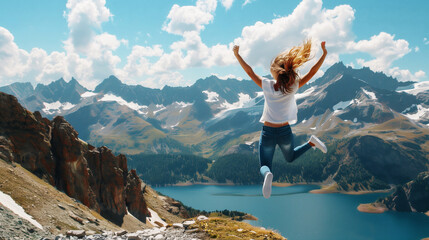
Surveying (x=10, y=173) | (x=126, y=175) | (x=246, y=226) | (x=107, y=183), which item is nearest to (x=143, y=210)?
(x=126, y=175)

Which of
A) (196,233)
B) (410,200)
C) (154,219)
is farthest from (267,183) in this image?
(410,200)

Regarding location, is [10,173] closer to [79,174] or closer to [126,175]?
[79,174]

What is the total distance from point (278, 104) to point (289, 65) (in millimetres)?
1008

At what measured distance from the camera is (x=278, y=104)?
25.4 feet

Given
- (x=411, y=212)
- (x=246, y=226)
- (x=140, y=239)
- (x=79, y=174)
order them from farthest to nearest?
1. (x=411, y=212)
2. (x=79, y=174)
3. (x=246, y=226)
4. (x=140, y=239)

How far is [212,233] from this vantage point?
38.4ft

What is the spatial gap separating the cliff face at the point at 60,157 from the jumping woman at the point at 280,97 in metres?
31.5

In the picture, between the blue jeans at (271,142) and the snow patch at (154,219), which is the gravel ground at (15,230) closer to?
the blue jeans at (271,142)

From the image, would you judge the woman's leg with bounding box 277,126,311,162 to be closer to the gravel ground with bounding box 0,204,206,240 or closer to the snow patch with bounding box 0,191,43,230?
the gravel ground with bounding box 0,204,206,240

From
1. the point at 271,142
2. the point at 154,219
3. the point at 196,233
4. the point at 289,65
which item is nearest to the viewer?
the point at 289,65

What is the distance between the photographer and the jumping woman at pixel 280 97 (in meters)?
7.51

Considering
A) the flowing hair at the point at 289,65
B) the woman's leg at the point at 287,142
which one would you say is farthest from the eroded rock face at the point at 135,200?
the flowing hair at the point at 289,65

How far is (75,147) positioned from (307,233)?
342ft

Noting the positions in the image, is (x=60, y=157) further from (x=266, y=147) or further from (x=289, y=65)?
(x=289, y=65)
